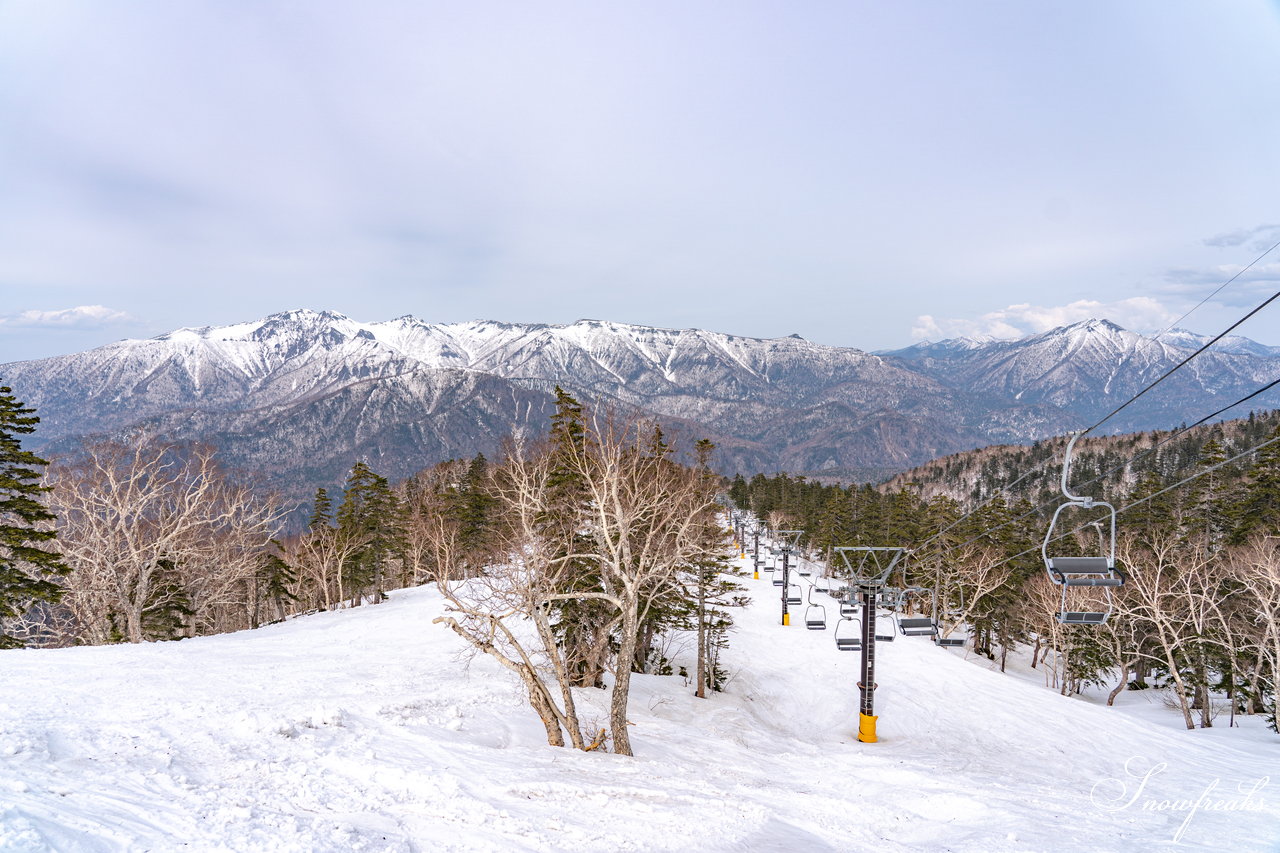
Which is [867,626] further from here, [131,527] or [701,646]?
[131,527]

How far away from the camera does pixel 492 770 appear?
1266 centimetres

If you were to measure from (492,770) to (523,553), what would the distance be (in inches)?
182

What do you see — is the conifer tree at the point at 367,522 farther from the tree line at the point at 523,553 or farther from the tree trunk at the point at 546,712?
the tree trunk at the point at 546,712

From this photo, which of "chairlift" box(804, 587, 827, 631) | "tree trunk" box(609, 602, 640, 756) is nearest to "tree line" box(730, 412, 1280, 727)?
"chairlift" box(804, 587, 827, 631)

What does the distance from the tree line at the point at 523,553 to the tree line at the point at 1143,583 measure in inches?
457

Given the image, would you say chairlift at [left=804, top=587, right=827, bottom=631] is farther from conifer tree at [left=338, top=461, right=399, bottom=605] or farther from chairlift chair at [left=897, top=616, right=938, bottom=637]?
conifer tree at [left=338, top=461, right=399, bottom=605]

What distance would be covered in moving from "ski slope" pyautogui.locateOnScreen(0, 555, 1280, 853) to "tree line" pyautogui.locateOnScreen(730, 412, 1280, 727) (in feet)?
25.9

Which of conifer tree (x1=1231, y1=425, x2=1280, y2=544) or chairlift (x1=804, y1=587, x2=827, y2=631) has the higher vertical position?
conifer tree (x1=1231, y1=425, x2=1280, y2=544)

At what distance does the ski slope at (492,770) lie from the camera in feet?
29.0

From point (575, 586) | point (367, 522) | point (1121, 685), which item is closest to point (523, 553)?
point (575, 586)

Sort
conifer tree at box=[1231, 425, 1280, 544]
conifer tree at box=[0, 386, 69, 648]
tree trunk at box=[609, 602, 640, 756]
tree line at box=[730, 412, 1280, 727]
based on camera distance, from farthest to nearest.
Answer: conifer tree at box=[1231, 425, 1280, 544]
tree line at box=[730, 412, 1280, 727]
conifer tree at box=[0, 386, 69, 648]
tree trunk at box=[609, 602, 640, 756]

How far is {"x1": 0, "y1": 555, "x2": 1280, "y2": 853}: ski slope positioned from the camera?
8.84 metres

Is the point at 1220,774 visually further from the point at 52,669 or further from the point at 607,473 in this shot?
the point at 52,669

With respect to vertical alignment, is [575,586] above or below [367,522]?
below
